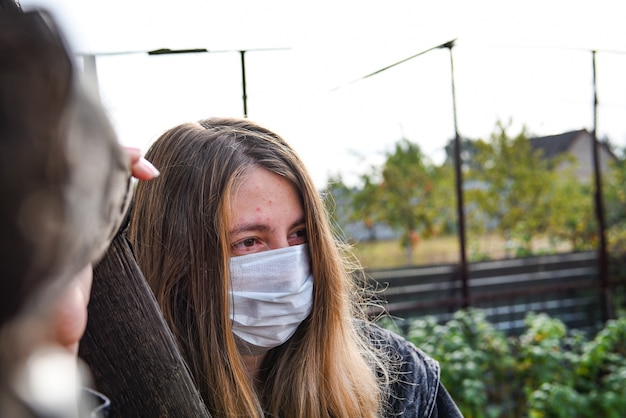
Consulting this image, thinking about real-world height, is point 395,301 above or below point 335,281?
below

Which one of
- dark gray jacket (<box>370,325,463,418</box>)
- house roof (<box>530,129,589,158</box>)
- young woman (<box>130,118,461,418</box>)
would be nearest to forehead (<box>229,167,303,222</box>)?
young woman (<box>130,118,461,418</box>)

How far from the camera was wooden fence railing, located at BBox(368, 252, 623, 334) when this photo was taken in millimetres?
6078

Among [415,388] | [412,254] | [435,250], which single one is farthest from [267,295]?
[435,250]

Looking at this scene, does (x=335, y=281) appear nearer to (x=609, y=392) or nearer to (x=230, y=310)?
(x=230, y=310)

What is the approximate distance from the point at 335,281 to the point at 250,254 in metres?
0.25

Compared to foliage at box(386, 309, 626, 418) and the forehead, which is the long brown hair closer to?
the forehead

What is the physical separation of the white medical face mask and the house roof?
755 centimetres

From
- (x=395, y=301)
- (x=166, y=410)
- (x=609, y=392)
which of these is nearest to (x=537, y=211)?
(x=395, y=301)

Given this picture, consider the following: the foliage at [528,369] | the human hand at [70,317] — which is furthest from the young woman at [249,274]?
the foliage at [528,369]

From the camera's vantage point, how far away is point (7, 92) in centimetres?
36

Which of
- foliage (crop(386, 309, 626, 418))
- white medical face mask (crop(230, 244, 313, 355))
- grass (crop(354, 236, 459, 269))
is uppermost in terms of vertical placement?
white medical face mask (crop(230, 244, 313, 355))

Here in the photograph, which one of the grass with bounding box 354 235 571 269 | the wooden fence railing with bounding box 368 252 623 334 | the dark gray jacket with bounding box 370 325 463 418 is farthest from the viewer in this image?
the grass with bounding box 354 235 571 269

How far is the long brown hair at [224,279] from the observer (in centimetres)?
157

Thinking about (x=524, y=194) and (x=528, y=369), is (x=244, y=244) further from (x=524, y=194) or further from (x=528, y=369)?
(x=524, y=194)
